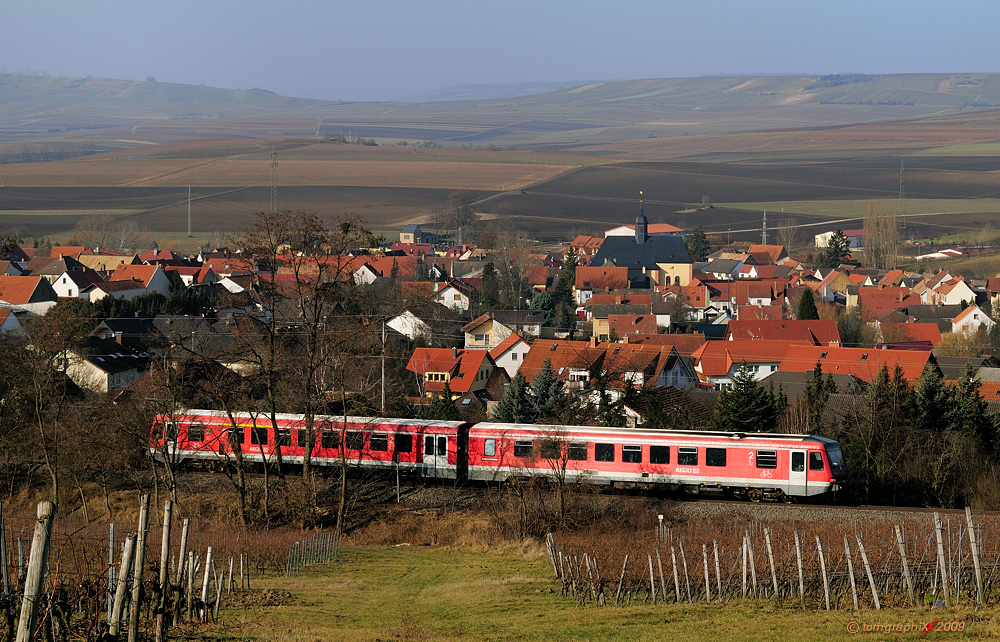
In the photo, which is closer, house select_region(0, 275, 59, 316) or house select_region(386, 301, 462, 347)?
house select_region(386, 301, 462, 347)

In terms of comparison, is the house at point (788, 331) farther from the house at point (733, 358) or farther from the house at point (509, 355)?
the house at point (509, 355)

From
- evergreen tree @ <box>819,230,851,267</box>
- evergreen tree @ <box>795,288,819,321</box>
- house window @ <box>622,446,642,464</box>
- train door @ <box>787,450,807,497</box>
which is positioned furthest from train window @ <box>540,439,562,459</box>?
evergreen tree @ <box>819,230,851,267</box>

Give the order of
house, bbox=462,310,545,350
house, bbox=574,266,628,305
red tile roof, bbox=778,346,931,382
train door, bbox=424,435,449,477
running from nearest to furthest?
1. train door, bbox=424,435,449,477
2. red tile roof, bbox=778,346,931,382
3. house, bbox=462,310,545,350
4. house, bbox=574,266,628,305

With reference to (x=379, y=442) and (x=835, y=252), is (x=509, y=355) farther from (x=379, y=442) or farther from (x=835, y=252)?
(x=835, y=252)

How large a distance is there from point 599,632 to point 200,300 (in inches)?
2470

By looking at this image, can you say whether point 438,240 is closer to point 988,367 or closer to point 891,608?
point 988,367

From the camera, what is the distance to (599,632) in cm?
1523

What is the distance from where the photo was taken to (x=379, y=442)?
2809 centimetres

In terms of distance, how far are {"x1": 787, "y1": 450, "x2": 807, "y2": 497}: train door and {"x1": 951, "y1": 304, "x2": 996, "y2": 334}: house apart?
50.8 m

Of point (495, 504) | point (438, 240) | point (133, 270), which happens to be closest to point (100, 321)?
point (133, 270)

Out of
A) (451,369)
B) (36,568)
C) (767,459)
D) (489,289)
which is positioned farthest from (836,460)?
(489,289)

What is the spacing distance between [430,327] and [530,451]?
3973cm

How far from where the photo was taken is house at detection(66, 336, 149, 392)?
1818 inches

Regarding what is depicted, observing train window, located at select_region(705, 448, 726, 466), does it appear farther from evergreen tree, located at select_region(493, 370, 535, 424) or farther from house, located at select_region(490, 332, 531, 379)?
house, located at select_region(490, 332, 531, 379)
